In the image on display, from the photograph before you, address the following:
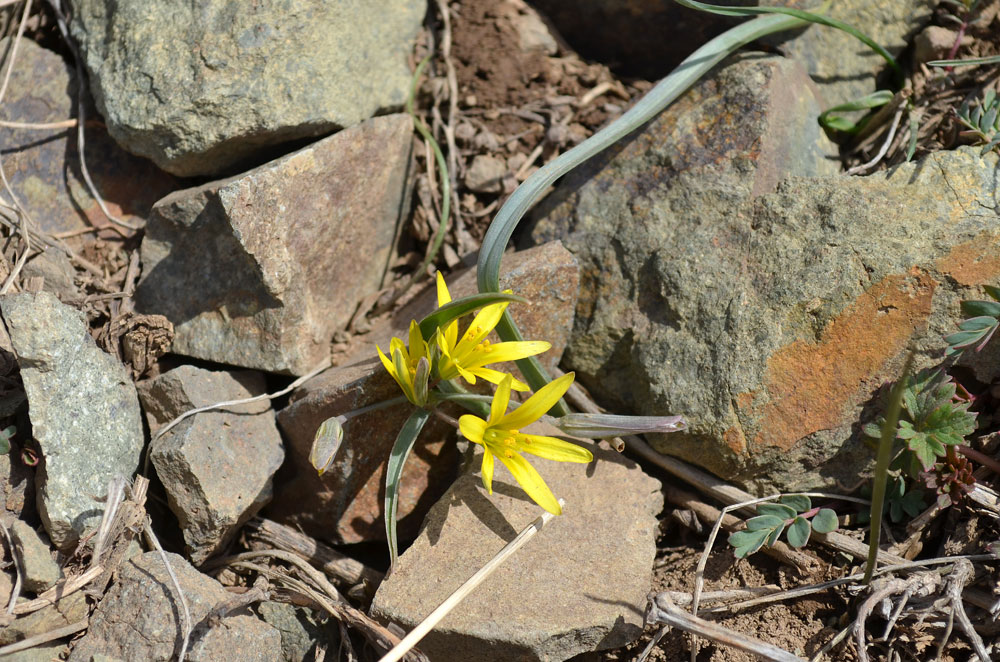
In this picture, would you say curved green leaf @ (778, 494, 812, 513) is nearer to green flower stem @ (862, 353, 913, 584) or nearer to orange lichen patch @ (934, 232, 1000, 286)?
green flower stem @ (862, 353, 913, 584)

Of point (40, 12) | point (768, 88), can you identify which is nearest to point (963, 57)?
point (768, 88)

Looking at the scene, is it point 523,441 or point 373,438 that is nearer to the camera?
point 523,441

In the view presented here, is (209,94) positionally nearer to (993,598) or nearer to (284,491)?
(284,491)

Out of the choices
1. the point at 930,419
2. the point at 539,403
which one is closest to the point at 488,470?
the point at 539,403

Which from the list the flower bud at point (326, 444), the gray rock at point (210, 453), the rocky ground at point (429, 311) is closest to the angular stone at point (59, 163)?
the rocky ground at point (429, 311)

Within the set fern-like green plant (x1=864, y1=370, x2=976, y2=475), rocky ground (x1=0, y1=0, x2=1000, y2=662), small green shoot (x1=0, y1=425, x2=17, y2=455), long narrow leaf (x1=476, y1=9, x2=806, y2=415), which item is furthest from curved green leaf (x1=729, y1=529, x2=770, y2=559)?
small green shoot (x1=0, y1=425, x2=17, y2=455)

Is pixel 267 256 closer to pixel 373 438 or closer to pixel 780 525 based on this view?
pixel 373 438

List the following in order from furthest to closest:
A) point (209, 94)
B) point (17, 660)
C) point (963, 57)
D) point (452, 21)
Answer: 1. point (452, 21)
2. point (963, 57)
3. point (209, 94)
4. point (17, 660)
